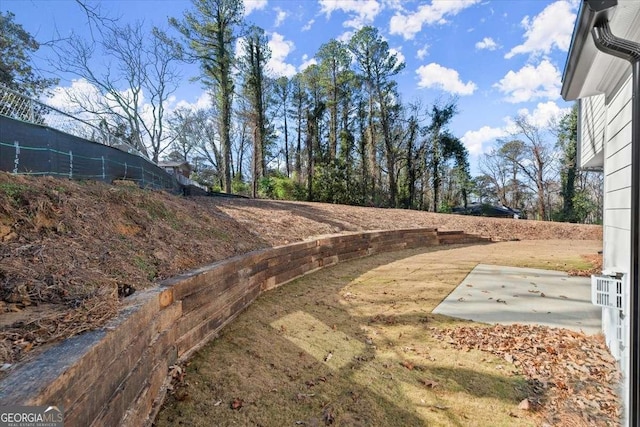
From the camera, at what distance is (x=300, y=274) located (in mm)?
5133

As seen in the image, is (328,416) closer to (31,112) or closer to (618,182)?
(618,182)

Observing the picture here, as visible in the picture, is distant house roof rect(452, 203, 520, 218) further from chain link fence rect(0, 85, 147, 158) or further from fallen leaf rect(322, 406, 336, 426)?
fallen leaf rect(322, 406, 336, 426)

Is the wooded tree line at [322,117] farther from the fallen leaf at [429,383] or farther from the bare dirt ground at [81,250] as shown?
the fallen leaf at [429,383]

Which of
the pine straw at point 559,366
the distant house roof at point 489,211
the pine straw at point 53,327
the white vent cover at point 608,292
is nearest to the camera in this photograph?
the pine straw at point 53,327

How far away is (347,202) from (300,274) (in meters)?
14.1

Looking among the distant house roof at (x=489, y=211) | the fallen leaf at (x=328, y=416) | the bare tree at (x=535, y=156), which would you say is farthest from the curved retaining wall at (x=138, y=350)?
the bare tree at (x=535, y=156)

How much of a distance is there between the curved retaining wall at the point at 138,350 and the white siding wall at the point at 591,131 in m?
4.26

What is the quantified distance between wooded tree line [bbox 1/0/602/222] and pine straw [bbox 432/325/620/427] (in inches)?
608

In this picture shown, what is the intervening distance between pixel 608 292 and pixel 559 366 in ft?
2.36

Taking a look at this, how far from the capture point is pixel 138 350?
168cm

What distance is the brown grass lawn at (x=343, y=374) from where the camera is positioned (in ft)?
6.46

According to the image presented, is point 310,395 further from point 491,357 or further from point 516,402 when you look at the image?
point 491,357

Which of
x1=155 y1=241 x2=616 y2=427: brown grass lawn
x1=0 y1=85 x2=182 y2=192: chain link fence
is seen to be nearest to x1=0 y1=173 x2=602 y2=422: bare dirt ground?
x1=155 y1=241 x2=616 y2=427: brown grass lawn

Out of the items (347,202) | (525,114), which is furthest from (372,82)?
(525,114)
